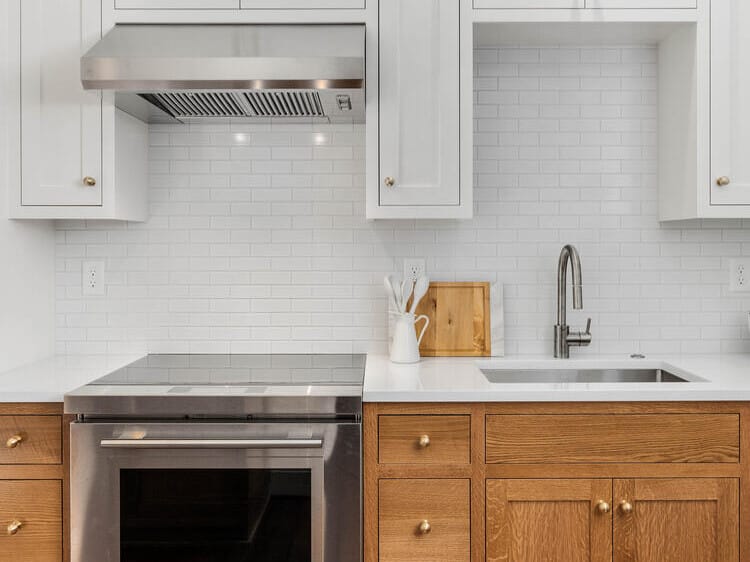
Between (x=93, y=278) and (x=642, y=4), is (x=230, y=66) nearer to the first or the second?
(x=93, y=278)

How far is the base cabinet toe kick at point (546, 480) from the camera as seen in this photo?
1813mm

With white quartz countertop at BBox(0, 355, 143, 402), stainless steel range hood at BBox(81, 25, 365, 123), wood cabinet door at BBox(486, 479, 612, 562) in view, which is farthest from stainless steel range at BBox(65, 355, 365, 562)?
stainless steel range hood at BBox(81, 25, 365, 123)

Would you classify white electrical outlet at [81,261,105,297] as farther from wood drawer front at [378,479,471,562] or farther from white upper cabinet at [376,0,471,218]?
wood drawer front at [378,479,471,562]

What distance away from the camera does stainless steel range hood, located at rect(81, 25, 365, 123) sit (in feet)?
6.12

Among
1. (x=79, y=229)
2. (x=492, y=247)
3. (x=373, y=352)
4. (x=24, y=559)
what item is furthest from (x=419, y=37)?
(x=24, y=559)

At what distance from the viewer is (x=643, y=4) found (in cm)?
210

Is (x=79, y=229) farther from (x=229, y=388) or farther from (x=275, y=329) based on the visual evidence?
(x=229, y=388)

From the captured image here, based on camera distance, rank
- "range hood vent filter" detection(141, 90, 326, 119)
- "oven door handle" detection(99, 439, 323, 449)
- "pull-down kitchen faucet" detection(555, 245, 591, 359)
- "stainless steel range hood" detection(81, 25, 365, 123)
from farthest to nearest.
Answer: "pull-down kitchen faucet" detection(555, 245, 591, 359), "range hood vent filter" detection(141, 90, 326, 119), "stainless steel range hood" detection(81, 25, 365, 123), "oven door handle" detection(99, 439, 323, 449)

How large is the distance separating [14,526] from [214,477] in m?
0.58

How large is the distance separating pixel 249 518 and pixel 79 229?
1.29 m

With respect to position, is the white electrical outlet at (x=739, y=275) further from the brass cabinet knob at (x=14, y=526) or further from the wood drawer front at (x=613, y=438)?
the brass cabinet knob at (x=14, y=526)

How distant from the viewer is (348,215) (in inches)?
95.6

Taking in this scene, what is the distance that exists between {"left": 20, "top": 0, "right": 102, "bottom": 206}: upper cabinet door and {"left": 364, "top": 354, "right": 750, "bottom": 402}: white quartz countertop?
115 cm

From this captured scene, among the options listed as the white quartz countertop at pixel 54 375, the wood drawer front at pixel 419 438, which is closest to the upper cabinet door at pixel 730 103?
the wood drawer front at pixel 419 438
